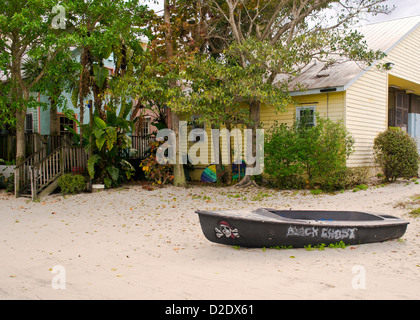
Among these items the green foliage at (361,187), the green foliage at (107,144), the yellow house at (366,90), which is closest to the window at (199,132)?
the yellow house at (366,90)

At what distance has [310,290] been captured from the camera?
497 cm

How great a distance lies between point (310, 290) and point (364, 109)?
40.5 feet

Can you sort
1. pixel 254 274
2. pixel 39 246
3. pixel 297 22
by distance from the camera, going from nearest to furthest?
pixel 254 274 < pixel 39 246 < pixel 297 22

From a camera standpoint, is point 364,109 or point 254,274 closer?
point 254,274

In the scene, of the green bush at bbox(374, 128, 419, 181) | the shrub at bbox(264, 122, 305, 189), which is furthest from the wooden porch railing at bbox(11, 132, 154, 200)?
the green bush at bbox(374, 128, 419, 181)

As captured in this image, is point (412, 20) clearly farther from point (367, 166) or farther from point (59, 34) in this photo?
point (59, 34)

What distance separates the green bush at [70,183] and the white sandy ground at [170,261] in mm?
2308

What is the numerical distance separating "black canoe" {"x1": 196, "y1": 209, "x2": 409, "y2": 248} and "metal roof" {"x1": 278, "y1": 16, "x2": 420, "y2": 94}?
828cm

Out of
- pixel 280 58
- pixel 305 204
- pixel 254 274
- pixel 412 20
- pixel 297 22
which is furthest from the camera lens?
pixel 412 20

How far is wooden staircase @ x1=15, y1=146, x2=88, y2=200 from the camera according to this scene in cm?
1367

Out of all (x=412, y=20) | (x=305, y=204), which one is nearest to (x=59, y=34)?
(x=305, y=204)

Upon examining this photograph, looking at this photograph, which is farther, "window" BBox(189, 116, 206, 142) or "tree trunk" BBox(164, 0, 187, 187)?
"window" BBox(189, 116, 206, 142)

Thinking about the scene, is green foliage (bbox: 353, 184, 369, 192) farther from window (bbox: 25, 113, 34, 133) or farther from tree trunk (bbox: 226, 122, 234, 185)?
window (bbox: 25, 113, 34, 133)
